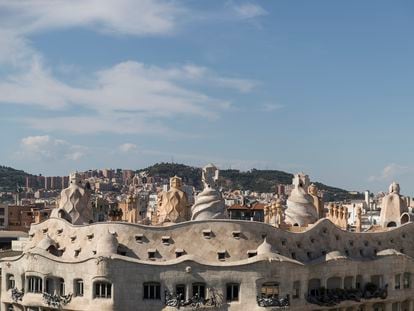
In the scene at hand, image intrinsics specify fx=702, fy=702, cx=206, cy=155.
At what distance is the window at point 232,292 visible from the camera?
48.7 m

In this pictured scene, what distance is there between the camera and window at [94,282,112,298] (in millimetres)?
48188

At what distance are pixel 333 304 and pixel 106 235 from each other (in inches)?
699

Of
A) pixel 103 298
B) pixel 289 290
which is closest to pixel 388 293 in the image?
pixel 289 290

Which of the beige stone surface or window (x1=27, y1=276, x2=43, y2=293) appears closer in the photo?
window (x1=27, y1=276, x2=43, y2=293)

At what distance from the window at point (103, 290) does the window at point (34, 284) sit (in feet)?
18.7

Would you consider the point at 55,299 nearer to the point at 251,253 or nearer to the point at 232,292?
the point at 232,292

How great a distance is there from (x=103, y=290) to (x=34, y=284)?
22.6 feet

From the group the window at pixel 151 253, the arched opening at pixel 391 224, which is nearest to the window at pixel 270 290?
the window at pixel 151 253

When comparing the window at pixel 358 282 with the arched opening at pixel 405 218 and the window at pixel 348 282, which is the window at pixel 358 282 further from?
the arched opening at pixel 405 218

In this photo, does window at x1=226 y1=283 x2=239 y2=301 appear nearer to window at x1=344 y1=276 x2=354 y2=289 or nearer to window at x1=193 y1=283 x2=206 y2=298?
window at x1=193 y1=283 x2=206 y2=298

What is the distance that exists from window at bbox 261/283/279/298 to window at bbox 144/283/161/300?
286 inches

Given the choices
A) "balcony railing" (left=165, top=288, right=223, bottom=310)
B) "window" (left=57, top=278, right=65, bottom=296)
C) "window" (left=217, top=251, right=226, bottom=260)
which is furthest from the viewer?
"window" (left=57, top=278, right=65, bottom=296)

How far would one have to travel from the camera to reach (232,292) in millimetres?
48781

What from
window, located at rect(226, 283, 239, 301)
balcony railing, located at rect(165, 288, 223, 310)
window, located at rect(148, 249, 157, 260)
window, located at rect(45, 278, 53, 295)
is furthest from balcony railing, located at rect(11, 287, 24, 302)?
window, located at rect(226, 283, 239, 301)
